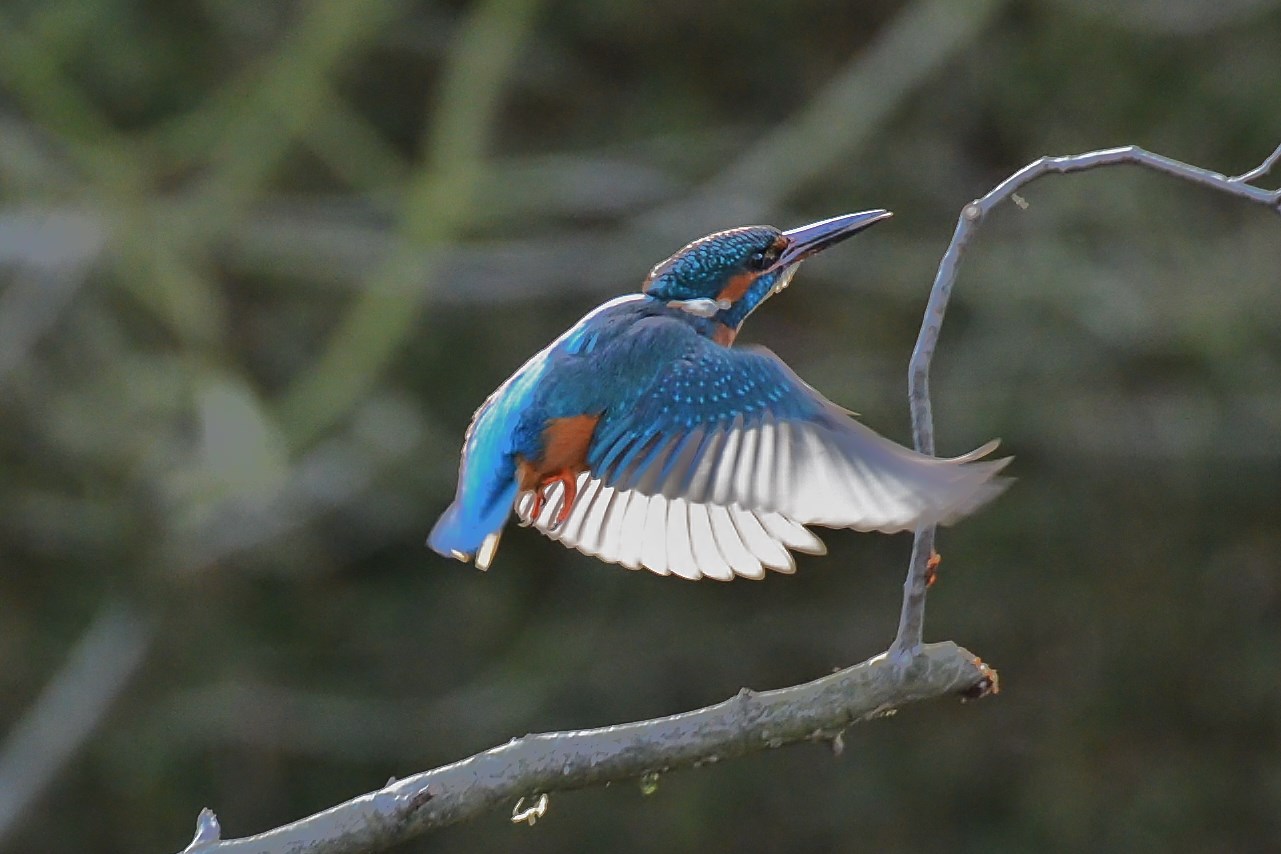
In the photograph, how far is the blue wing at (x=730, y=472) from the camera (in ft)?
6.33

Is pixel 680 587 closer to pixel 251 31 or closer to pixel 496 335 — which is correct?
pixel 496 335

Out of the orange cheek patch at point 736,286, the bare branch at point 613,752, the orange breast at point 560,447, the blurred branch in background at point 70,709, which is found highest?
the orange cheek patch at point 736,286

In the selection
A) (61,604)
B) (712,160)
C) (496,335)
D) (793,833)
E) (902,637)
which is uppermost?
(712,160)

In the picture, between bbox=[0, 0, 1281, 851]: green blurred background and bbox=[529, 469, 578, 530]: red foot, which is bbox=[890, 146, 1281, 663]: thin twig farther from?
bbox=[0, 0, 1281, 851]: green blurred background

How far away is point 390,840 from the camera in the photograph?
173cm

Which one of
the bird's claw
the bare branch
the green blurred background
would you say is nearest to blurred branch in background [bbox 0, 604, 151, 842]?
the green blurred background

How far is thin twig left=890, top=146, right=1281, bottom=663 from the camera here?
5.69ft

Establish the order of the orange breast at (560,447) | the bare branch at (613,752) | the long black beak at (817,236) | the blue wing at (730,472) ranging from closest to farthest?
the bare branch at (613,752)
the blue wing at (730,472)
the orange breast at (560,447)
the long black beak at (817,236)

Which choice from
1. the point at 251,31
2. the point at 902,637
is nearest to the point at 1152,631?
the point at 251,31

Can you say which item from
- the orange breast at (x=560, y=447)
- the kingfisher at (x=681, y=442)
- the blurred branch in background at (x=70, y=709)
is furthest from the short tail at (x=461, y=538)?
the blurred branch in background at (x=70, y=709)

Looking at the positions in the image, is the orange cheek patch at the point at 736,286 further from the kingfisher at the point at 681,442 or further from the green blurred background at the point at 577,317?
the green blurred background at the point at 577,317

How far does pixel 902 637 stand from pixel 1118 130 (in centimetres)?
406

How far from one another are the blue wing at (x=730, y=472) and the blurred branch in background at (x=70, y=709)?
2783 mm

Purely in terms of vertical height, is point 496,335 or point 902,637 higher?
point 496,335
